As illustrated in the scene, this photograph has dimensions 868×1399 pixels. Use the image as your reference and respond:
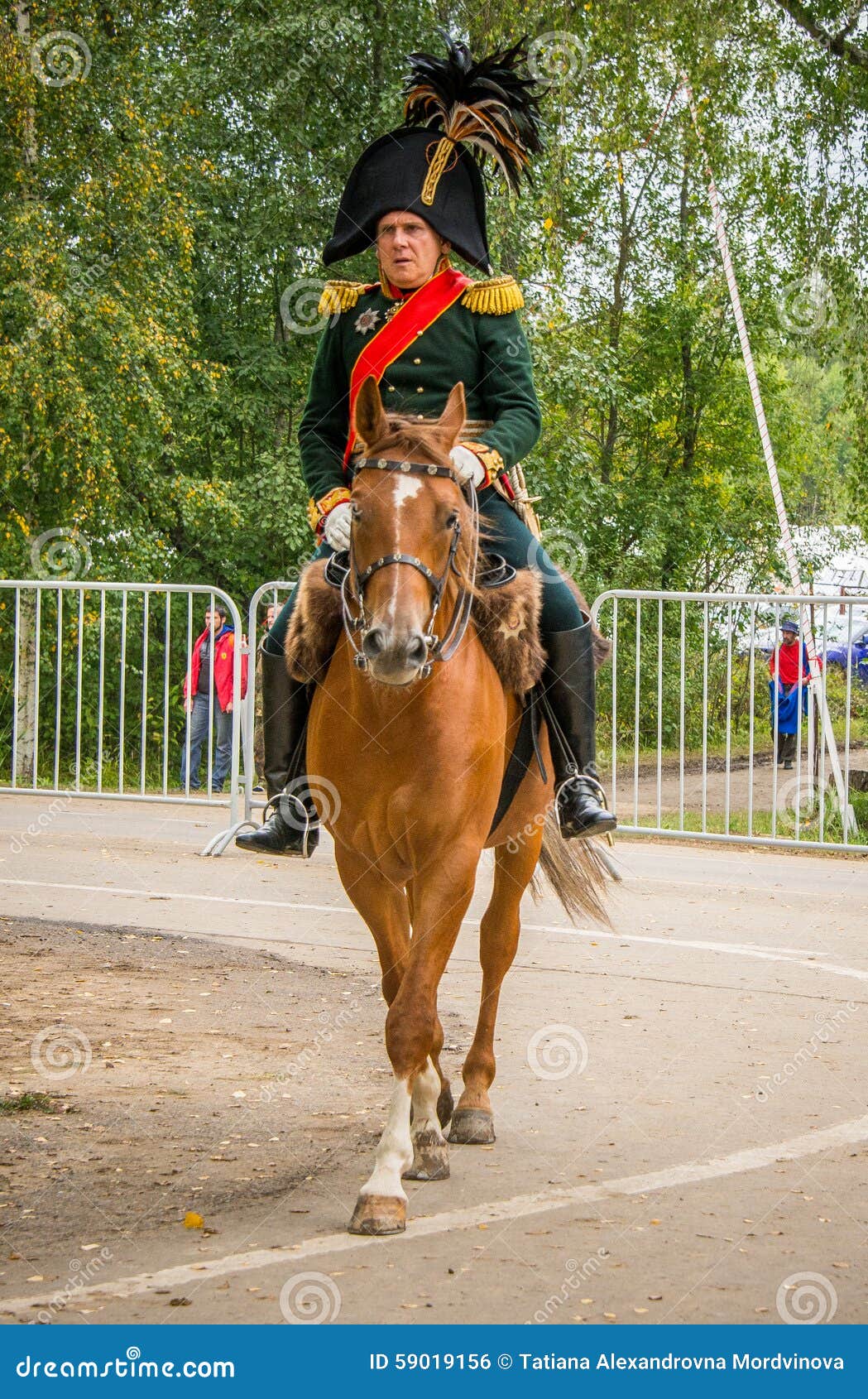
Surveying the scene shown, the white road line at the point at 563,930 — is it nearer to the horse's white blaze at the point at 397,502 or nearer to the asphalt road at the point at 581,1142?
the asphalt road at the point at 581,1142

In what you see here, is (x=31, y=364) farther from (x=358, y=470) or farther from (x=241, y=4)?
(x=358, y=470)

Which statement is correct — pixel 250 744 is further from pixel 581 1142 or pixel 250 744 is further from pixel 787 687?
pixel 581 1142

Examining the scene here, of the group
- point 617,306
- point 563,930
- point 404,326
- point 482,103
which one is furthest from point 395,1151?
point 617,306

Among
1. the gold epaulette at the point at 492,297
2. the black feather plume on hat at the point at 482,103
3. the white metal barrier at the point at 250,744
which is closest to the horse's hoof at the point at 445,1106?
the gold epaulette at the point at 492,297

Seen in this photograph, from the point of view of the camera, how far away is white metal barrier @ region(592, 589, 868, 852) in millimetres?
12656

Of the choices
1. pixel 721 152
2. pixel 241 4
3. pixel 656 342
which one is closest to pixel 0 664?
pixel 721 152

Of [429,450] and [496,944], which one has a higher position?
[429,450]

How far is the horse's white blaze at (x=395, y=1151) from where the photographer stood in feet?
15.0

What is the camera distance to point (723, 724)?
13.7 metres

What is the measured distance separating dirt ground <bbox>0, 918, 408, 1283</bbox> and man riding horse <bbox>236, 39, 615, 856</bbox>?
99 cm

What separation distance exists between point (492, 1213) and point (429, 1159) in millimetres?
442

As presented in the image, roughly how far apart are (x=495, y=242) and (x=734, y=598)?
396 inches

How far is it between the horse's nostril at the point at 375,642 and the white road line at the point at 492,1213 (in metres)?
1.58

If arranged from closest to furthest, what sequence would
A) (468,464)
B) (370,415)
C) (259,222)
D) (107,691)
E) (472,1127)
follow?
(370,415)
(468,464)
(472,1127)
(107,691)
(259,222)
